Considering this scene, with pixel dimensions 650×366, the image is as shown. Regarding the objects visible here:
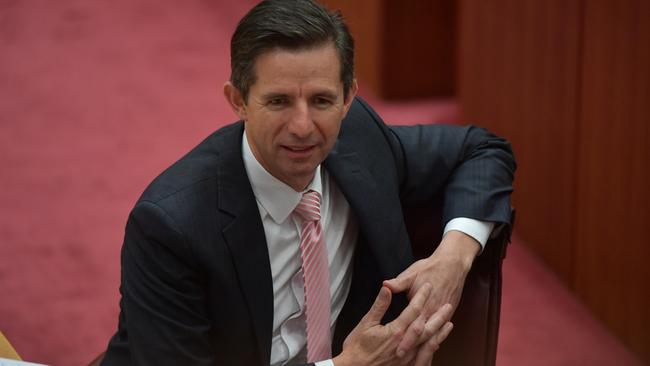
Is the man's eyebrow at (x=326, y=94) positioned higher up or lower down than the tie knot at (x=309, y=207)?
higher up

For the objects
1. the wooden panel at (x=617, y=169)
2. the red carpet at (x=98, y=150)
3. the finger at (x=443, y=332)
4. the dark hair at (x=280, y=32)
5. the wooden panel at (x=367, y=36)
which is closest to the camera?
the dark hair at (x=280, y=32)

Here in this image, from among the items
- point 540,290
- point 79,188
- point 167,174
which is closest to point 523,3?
point 540,290

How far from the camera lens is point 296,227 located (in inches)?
63.5

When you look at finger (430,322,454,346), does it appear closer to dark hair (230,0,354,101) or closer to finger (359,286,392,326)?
finger (359,286,392,326)

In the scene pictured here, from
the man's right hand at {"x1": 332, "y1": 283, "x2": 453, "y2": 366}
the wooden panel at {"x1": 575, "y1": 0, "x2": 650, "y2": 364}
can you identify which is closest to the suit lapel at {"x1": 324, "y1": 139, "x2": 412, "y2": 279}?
the man's right hand at {"x1": 332, "y1": 283, "x2": 453, "y2": 366}

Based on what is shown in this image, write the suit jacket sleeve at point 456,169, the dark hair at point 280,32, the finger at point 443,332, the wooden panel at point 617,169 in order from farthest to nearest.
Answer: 1. the wooden panel at point 617,169
2. the suit jacket sleeve at point 456,169
3. the finger at point 443,332
4. the dark hair at point 280,32

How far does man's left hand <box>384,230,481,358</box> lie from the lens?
156 centimetres

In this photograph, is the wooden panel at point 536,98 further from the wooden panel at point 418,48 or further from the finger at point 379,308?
the finger at point 379,308

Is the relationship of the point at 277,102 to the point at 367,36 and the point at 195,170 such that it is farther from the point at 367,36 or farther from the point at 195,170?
the point at 367,36

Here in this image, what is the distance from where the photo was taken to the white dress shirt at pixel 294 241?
156 cm

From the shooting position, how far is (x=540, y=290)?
9.48 ft

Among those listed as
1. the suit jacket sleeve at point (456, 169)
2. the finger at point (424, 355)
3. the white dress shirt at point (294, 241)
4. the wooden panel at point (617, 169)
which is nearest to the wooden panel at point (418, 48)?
the wooden panel at point (617, 169)

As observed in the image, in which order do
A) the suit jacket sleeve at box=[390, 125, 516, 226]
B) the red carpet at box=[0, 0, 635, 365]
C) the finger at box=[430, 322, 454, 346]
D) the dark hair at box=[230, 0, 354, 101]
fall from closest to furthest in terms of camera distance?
the dark hair at box=[230, 0, 354, 101] → the finger at box=[430, 322, 454, 346] → the suit jacket sleeve at box=[390, 125, 516, 226] → the red carpet at box=[0, 0, 635, 365]

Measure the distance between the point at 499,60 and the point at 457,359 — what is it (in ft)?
5.12
